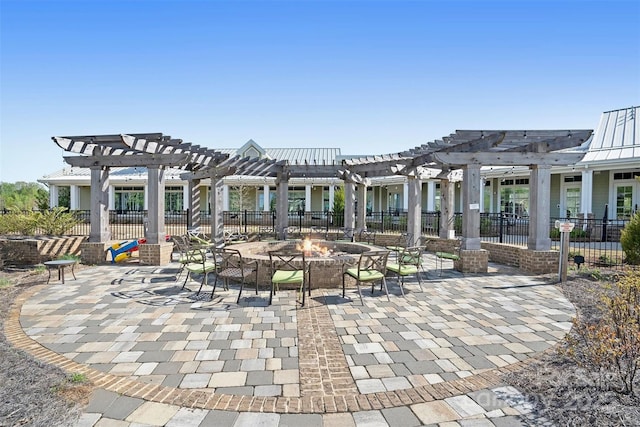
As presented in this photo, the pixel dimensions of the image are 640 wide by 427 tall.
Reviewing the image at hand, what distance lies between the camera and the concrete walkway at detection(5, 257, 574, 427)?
9.57 feet

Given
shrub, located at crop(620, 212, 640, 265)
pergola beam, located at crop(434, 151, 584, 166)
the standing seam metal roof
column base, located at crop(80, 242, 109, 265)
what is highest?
the standing seam metal roof

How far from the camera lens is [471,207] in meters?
9.09

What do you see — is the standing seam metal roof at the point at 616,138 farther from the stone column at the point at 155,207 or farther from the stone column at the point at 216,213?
the stone column at the point at 155,207

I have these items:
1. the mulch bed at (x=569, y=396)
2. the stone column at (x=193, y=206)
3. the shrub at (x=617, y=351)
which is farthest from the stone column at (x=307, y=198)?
the shrub at (x=617, y=351)

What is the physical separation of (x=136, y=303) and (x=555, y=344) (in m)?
6.27

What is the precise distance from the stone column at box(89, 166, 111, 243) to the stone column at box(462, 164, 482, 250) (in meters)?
10.3

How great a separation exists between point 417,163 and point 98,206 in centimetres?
990

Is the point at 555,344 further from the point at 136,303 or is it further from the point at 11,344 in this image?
the point at 11,344

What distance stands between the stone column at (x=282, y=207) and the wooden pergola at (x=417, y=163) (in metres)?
1.26

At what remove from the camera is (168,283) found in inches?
295

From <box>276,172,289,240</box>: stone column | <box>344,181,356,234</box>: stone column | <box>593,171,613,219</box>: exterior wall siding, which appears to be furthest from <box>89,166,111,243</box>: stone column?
<box>593,171,613,219</box>: exterior wall siding

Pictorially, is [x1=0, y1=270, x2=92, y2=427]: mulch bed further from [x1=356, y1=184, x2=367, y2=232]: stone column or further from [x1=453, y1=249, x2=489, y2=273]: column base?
[x1=356, y1=184, x2=367, y2=232]: stone column

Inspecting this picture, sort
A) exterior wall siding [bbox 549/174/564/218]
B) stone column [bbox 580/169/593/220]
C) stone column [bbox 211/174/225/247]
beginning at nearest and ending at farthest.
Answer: stone column [bbox 211/174/225/247], stone column [bbox 580/169/593/220], exterior wall siding [bbox 549/174/564/218]

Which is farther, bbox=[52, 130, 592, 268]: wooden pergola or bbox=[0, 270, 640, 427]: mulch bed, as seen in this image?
bbox=[52, 130, 592, 268]: wooden pergola
